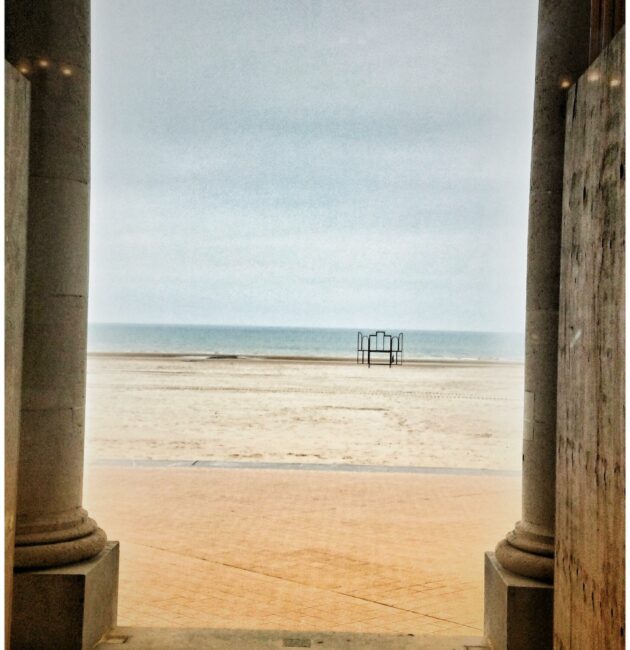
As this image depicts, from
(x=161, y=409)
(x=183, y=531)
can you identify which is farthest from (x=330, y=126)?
(x=183, y=531)

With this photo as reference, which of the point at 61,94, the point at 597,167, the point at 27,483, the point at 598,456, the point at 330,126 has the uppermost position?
the point at 330,126

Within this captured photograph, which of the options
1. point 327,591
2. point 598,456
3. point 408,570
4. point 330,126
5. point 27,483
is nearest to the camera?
point 598,456

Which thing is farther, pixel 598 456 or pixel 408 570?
pixel 408 570

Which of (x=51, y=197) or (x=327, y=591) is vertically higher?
(x=51, y=197)

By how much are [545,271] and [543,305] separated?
7.8 inches

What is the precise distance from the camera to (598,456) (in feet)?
10.6

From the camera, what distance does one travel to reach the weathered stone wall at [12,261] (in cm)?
359

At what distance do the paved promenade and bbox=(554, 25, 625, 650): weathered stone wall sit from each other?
1886 mm

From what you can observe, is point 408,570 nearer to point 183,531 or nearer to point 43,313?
point 183,531

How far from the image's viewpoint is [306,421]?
1791 cm

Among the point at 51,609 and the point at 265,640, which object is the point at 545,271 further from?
the point at 51,609

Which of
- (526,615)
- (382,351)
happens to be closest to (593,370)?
(526,615)

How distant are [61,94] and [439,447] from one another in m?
11.0

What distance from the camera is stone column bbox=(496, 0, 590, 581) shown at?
4461 millimetres
